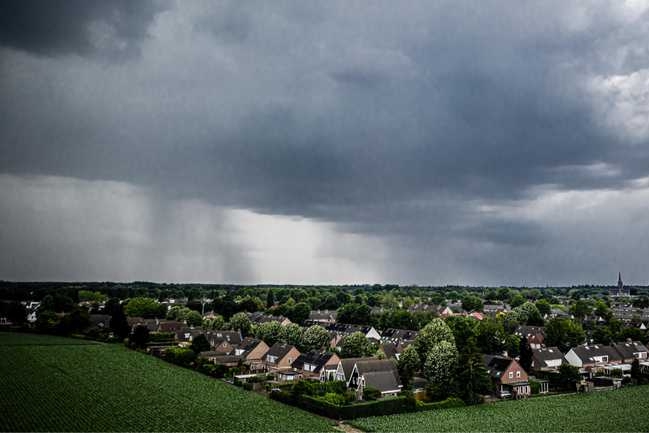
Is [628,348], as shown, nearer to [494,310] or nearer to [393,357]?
[393,357]

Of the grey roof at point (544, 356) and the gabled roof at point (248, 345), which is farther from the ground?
the grey roof at point (544, 356)

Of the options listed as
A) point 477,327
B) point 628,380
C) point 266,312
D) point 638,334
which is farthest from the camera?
point 266,312

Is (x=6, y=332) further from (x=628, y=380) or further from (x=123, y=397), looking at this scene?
(x=628, y=380)

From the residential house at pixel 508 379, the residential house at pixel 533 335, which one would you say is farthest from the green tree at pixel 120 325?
the residential house at pixel 533 335

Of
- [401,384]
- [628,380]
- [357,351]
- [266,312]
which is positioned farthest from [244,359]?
[266,312]

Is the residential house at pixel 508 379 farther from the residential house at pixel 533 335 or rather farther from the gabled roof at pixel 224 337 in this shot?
the gabled roof at pixel 224 337

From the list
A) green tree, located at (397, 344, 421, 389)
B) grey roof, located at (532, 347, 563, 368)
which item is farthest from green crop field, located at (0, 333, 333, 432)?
grey roof, located at (532, 347, 563, 368)
